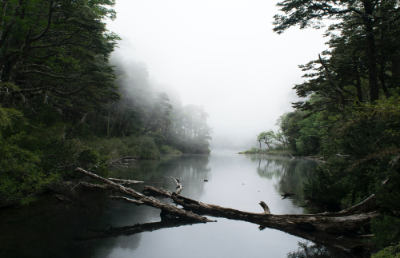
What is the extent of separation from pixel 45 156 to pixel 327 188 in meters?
10.2

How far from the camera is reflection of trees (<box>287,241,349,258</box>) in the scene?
473cm

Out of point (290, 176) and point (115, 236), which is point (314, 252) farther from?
point (290, 176)

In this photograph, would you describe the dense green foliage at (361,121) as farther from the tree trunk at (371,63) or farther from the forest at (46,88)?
the forest at (46,88)

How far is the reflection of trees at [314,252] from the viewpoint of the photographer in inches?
186

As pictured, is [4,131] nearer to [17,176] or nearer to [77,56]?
[17,176]

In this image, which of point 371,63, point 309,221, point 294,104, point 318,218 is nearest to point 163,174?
point 294,104

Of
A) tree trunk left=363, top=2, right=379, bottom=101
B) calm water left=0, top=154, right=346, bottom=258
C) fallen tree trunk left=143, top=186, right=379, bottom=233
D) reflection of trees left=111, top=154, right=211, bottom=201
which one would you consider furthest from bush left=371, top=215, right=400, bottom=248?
reflection of trees left=111, top=154, right=211, bottom=201

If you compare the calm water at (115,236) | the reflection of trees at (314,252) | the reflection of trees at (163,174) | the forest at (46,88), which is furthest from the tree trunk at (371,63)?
the forest at (46,88)

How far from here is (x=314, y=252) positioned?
4898 mm

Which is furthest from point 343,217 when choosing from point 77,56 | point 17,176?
point 77,56

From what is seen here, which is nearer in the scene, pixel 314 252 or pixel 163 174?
pixel 314 252

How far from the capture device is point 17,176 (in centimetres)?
623

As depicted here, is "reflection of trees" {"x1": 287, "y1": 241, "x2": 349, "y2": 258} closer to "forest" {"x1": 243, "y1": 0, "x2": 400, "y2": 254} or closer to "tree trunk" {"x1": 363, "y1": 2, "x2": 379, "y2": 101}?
"forest" {"x1": 243, "y1": 0, "x2": 400, "y2": 254}

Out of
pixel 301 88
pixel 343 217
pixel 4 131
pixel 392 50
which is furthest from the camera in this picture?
pixel 301 88
